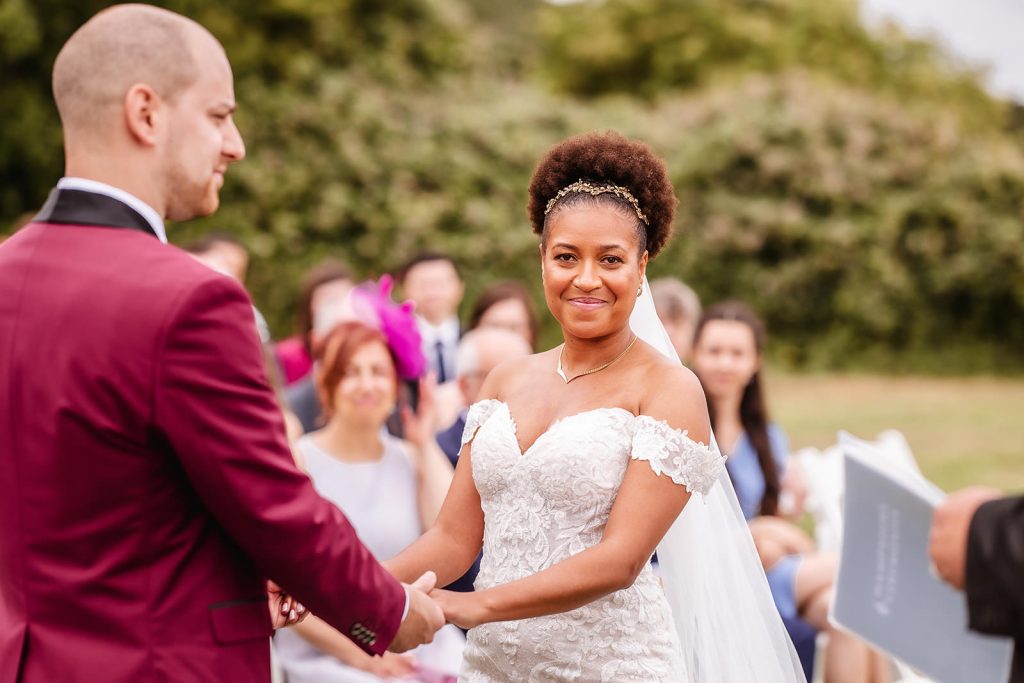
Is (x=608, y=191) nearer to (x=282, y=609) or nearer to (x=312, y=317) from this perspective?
→ (x=282, y=609)

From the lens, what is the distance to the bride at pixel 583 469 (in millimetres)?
2643

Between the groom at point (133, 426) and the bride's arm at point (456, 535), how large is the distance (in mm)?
654

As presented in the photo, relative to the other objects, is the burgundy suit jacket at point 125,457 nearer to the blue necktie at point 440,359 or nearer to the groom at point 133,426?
the groom at point 133,426

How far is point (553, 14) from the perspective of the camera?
2961 centimetres

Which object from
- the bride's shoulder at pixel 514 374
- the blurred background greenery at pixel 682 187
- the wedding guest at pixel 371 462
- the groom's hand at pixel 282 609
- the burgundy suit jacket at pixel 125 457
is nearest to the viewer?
the burgundy suit jacket at pixel 125 457

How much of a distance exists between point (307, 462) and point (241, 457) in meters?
2.59

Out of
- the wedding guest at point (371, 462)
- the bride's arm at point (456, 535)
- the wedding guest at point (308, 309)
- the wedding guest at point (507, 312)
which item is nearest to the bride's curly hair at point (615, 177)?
the bride's arm at point (456, 535)

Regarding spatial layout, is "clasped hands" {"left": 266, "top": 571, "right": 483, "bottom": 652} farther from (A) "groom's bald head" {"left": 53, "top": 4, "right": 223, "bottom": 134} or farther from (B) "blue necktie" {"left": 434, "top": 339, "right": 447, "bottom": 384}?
(B) "blue necktie" {"left": 434, "top": 339, "right": 447, "bottom": 384}

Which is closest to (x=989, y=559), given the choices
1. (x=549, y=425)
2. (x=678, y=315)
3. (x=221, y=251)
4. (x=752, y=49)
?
(x=549, y=425)

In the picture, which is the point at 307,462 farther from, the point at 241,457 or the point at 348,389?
the point at 241,457

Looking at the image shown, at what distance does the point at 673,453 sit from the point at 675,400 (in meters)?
0.15

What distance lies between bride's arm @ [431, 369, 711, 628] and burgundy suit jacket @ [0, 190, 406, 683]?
1.96 ft

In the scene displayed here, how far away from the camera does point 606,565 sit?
2.60 meters

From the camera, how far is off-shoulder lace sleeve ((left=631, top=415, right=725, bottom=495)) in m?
2.64
